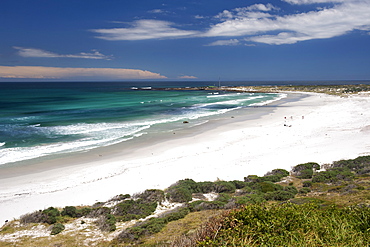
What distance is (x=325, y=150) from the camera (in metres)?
18.5

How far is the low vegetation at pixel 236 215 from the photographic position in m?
4.62

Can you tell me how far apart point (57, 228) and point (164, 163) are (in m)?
9.27

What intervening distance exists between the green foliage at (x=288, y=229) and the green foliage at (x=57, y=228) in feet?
21.5

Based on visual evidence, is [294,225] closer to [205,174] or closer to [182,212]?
[182,212]

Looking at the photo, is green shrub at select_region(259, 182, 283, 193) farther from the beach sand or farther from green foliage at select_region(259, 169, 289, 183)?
the beach sand

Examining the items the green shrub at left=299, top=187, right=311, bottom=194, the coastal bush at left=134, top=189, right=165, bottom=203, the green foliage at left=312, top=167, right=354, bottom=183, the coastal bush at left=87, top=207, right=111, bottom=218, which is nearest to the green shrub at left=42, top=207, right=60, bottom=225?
the coastal bush at left=87, top=207, right=111, bottom=218

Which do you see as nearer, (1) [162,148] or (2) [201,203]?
(2) [201,203]

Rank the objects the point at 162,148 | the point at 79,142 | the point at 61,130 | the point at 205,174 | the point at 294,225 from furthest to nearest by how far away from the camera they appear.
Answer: the point at 61,130 → the point at 79,142 → the point at 162,148 → the point at 205,174 → the point at 294,225

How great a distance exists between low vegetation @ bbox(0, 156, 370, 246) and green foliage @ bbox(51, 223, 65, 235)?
0.11 ft

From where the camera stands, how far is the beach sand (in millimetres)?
13161

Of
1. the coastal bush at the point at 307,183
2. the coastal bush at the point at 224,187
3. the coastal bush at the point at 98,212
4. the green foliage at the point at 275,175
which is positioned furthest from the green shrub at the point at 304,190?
the coastal bush at the point at 98,212

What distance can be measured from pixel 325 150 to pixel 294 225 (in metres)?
16.0

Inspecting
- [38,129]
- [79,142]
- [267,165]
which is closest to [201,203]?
[267,165]

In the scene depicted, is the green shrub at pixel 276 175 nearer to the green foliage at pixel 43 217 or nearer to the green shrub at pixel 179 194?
the green shrub at pixel 179 194
